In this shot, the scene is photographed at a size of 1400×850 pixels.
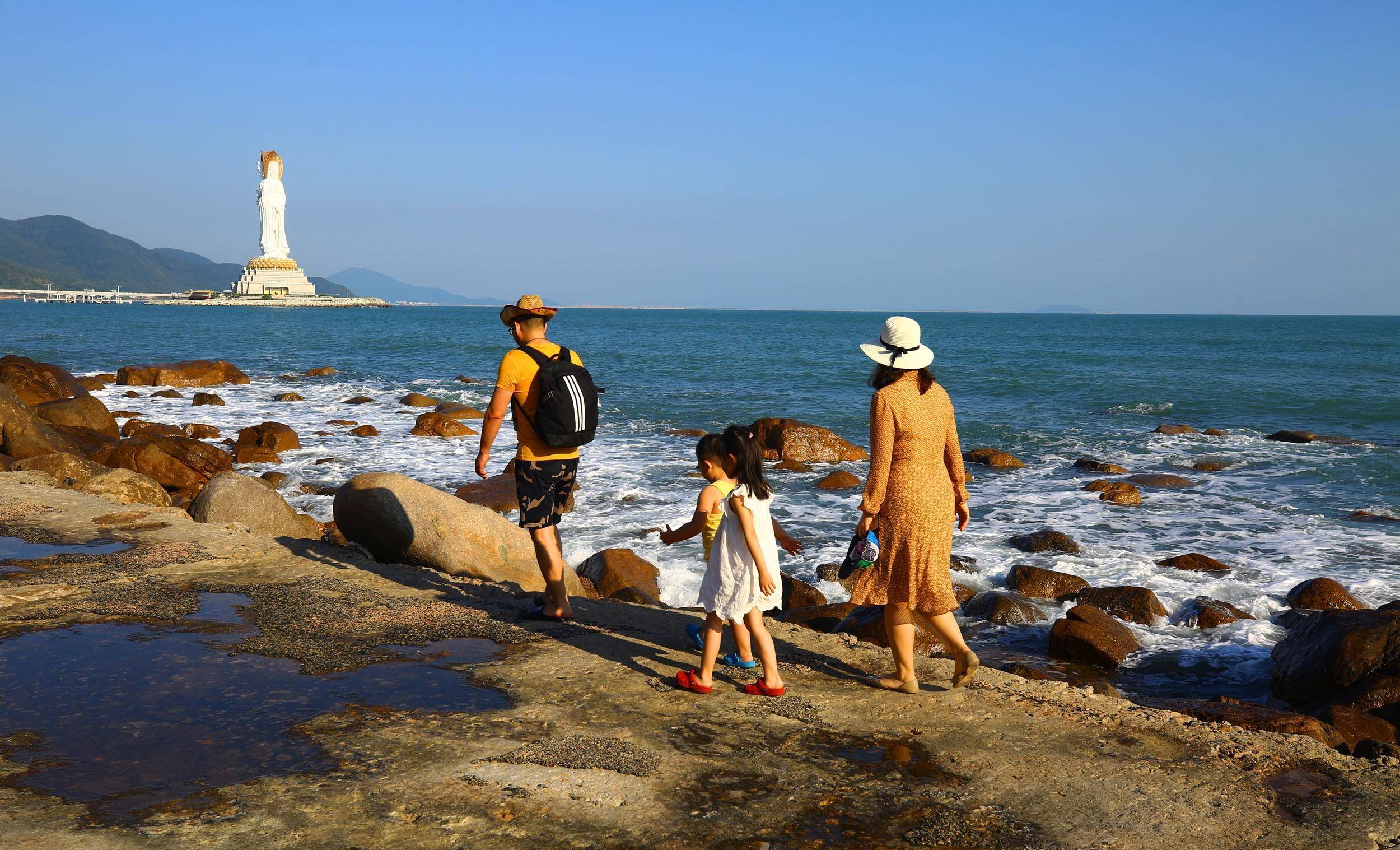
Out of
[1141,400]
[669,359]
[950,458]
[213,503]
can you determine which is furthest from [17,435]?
[669,359]

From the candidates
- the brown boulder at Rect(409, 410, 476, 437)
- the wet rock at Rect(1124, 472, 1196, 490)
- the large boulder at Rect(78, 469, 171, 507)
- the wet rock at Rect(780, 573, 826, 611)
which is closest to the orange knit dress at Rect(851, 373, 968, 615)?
the wet rock at Rect(780, 573, 826, 611)

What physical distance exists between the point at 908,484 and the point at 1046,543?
263 inches

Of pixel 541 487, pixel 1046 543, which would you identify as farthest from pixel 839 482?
pixel 541 487

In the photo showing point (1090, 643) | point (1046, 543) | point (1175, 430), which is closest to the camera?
point (1090, 643)

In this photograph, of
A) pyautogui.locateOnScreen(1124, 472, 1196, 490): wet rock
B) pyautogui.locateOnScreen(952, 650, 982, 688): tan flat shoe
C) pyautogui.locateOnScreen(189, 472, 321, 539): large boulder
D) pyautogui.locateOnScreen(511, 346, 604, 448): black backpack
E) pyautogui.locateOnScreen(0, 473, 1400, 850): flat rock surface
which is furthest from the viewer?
pyautogui.locateOnScreen(1124, 472, 1196, 490): wet rock

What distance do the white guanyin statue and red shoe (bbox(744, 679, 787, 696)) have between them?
404 feet

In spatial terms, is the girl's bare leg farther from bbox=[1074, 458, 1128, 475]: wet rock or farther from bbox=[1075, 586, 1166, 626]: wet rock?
bbox=[1074, 458, 1128, 475]: wet rock

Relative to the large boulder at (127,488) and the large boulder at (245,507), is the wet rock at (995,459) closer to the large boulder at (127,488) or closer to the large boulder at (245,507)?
the large boulder at (245,507)

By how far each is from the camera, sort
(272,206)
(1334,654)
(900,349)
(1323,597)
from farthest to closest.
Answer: (272,206)
(1323,597)
(1334,654)
(900,349)

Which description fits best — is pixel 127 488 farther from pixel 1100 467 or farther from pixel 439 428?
pixel 1100 467

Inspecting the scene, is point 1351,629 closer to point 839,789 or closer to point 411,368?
point 839,789

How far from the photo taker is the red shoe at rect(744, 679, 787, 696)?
4.83m

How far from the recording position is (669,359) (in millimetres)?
46469

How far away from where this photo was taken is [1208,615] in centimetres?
814
